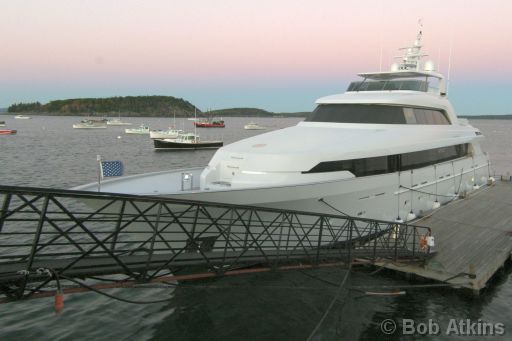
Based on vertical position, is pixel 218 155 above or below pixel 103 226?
above

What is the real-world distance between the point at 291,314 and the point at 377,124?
8.29 m

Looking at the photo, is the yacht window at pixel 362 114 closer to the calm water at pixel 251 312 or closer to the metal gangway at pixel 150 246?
the metal gangway at pixel 150 246

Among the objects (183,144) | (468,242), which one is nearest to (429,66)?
(468,242)

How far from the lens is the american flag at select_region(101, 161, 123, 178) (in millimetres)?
12700

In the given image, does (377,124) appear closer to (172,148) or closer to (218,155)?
(218,155)

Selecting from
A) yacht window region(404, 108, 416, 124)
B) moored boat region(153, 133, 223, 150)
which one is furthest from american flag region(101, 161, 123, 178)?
moored boat region(153, 133, 223, 150)

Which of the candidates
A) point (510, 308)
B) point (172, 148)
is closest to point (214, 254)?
point (510, 308)

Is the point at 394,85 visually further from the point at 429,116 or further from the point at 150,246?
the point at 150,246

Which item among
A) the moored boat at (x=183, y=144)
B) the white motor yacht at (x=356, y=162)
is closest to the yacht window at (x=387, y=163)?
the white motor yacht at (x=356, y=162)

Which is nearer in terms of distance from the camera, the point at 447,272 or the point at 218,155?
the point at 447,272

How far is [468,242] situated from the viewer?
13188mm

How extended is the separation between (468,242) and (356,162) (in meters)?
4.36

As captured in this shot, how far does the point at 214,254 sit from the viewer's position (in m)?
8.44

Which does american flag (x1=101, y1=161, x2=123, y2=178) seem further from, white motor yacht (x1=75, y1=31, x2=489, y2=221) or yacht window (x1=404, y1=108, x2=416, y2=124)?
yacht window (x1=404, y1=108, x2=416, y2=124)
